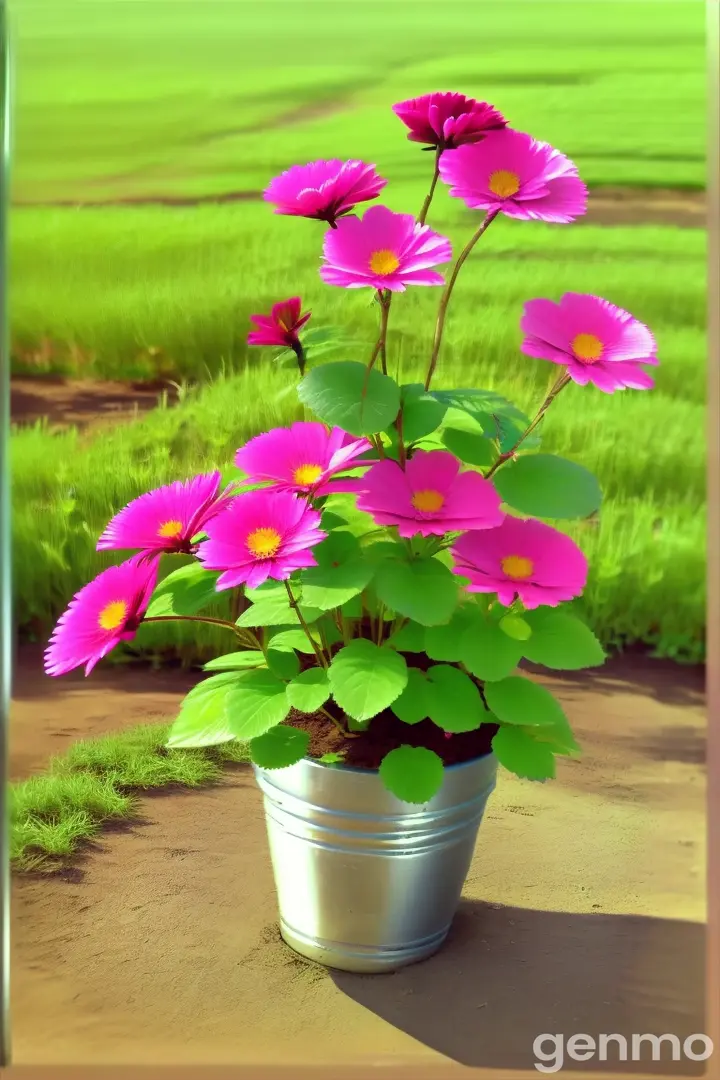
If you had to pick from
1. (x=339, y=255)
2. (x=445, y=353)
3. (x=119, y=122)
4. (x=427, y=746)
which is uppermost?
(x=119, y=122)

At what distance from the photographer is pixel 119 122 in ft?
5.24

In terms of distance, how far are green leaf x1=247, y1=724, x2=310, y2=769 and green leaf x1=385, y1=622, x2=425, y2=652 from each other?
0.13 meters

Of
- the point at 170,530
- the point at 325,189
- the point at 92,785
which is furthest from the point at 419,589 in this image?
the point at 92,785

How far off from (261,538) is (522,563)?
0.81 feet

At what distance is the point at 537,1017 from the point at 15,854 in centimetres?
67

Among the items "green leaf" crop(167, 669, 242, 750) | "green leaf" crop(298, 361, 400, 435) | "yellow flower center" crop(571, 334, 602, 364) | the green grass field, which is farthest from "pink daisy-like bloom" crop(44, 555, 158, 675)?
the green grass field

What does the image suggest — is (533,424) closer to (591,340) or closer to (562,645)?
(591,340)

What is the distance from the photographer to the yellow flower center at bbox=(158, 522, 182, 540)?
1057mm

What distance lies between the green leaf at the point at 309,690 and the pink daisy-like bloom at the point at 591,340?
0.38 metres

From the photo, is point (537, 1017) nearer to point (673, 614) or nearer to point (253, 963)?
point (253, 963)

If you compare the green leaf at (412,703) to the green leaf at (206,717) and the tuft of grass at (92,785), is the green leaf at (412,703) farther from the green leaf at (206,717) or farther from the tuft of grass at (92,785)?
the tuft of grass at (92,785)

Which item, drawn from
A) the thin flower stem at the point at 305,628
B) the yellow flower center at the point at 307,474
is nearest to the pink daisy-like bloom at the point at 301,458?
the yellow flower center at the point at 307,474

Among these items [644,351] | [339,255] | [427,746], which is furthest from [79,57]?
[427,746]

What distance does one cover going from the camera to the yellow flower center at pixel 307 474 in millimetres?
1060
